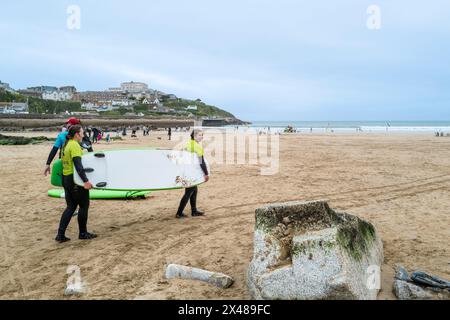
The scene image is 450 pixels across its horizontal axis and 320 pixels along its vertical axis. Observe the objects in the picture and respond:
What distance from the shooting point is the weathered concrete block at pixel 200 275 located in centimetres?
392

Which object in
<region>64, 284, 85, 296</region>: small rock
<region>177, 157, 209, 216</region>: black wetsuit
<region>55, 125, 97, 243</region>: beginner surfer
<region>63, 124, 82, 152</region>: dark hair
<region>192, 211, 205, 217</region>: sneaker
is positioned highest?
<region>63, 124, 82, 152</region>: dark hair

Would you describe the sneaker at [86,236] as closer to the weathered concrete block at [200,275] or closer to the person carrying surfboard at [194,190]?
the person carrying surfboard at [194,190]

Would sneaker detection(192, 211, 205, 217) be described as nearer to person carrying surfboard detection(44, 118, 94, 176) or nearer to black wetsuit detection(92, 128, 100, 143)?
person carrying surfboard detection(44, 118, 94, 176)

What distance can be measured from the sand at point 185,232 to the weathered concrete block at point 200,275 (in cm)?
9

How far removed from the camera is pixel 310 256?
322 centimetres

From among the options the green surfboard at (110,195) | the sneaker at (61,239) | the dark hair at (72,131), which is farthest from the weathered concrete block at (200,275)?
the green surfboard at (110,195)

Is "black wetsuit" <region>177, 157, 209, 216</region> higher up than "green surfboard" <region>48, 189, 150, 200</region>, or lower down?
higher up

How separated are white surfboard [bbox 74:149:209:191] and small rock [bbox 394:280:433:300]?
4468 mm

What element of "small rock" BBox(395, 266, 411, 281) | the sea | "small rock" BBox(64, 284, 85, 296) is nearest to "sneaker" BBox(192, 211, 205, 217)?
"small rock" BBox(64, 284, 85, 296)

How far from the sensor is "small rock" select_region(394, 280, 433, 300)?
3.28m

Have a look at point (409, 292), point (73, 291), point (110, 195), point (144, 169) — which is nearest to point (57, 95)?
point (110, 195)

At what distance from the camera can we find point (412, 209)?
24.2 feet
